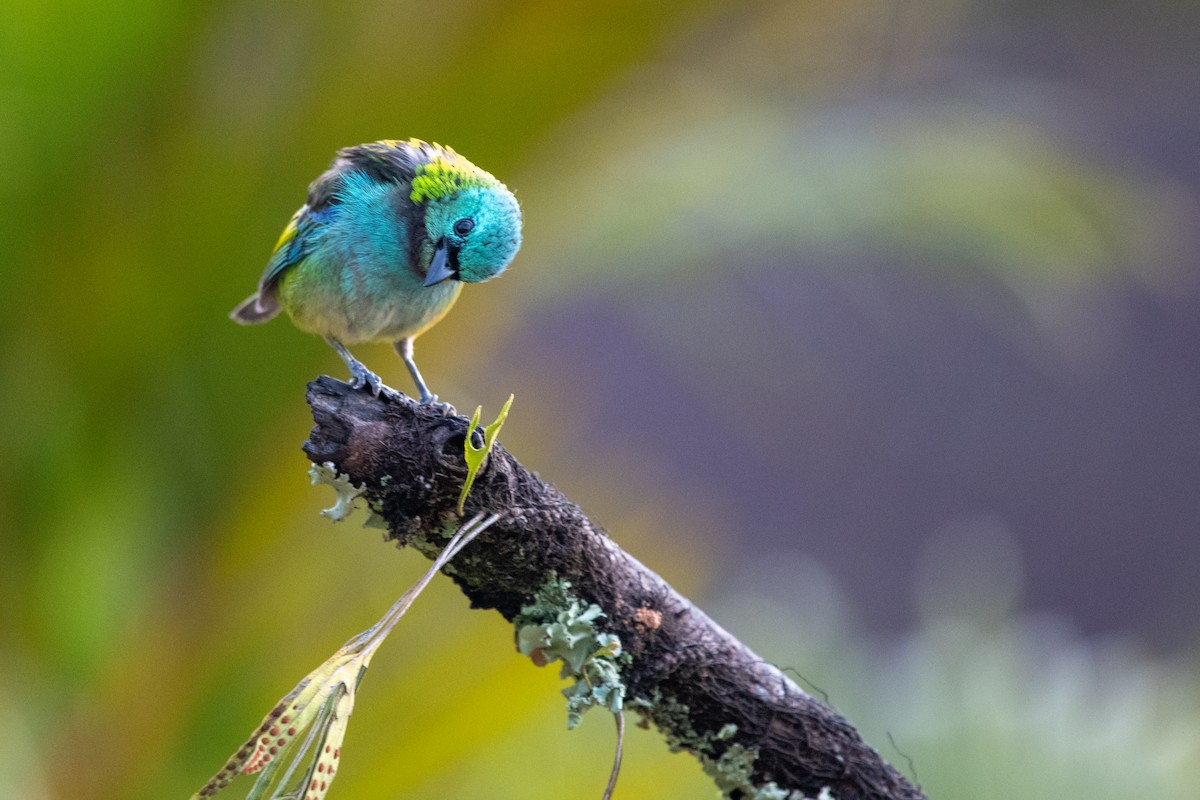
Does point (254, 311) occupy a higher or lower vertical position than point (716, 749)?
higher

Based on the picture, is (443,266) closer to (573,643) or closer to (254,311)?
(573,643)

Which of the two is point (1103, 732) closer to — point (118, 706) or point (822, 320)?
point (118, 706)

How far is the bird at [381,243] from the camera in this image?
194 cm

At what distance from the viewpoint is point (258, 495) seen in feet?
8.77

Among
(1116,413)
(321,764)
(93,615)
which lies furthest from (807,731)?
(1116,413)

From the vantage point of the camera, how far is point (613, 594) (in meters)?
1.57

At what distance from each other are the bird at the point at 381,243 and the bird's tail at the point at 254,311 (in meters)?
0.13

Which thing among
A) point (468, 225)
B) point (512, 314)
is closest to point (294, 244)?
point (468, 225)

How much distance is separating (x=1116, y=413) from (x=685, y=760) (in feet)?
12.1

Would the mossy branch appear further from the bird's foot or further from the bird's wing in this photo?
the bird's wing

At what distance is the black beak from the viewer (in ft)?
6.18

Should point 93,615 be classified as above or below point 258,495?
below

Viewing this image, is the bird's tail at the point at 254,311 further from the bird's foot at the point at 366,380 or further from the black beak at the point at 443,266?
the black beak at the point at 443,266

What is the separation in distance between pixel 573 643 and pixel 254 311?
1.31 metres
